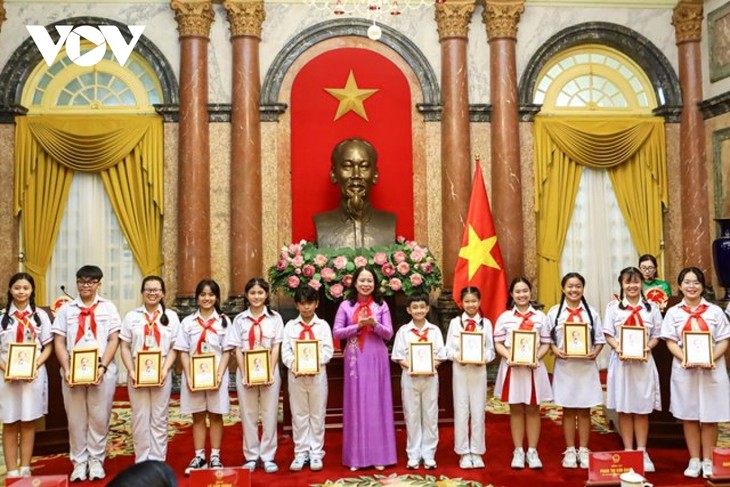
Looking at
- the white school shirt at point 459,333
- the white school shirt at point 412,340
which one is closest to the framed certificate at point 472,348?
the white school shirt at point 459,333

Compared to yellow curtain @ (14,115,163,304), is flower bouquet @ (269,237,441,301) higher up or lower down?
lower down

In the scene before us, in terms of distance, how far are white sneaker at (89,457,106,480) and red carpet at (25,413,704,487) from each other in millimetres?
77

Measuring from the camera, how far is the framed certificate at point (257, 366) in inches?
194


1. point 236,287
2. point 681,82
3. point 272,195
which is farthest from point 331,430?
point 681,82

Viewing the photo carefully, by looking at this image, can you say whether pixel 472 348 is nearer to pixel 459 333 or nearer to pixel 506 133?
pixel 459 333

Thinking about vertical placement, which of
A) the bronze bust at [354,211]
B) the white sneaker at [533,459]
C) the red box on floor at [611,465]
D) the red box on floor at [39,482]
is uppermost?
the bronze bust at [354,211]

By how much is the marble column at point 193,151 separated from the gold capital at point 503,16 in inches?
144

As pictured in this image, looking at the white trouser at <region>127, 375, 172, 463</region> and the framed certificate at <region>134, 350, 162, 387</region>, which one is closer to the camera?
the framed certificate at <region>134, 350, 162, 387</region>

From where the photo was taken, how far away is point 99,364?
192 inches

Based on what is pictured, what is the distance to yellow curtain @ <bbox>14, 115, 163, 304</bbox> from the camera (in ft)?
27.8

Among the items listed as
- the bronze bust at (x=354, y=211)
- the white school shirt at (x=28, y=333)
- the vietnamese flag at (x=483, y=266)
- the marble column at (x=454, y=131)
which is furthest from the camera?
the marble column at (x=454, y=131)

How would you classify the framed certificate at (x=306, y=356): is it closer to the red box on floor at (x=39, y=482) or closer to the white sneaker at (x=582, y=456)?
the red box on floor at (x=39, y=482)

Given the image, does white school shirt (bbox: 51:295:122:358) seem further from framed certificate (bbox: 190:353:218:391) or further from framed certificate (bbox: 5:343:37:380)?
framed certificate (bbox: 190:353:218:391)

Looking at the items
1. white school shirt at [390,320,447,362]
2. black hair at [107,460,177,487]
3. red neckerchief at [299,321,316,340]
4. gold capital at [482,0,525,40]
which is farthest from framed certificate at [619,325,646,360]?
gold capital at [482,0,525,40]
